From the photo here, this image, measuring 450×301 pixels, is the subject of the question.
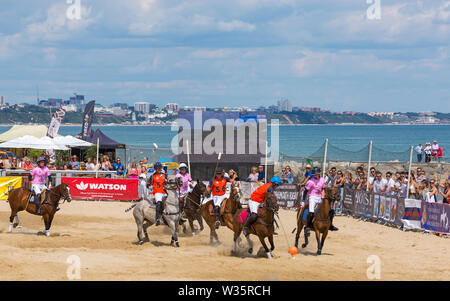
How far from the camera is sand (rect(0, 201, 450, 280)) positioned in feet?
47.7

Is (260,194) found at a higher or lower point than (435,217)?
higher

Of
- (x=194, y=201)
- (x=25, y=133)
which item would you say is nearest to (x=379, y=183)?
(x=194, y=201)

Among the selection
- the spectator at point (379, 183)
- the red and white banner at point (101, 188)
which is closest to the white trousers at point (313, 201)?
the spectator at point (379, 183)

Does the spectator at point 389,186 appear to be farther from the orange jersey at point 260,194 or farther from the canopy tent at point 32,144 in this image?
the canopy tent at point 32,144

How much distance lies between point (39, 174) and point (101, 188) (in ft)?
35.6

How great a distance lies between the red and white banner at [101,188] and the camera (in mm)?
31922

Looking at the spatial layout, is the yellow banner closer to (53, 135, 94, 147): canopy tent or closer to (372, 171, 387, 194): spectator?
(53, 135, 94, 147): canopy tent

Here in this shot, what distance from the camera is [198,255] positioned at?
57.2ft

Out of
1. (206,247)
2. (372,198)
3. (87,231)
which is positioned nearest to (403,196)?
(372,198)

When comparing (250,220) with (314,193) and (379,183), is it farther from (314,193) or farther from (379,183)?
(379,183)

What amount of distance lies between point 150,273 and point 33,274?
2618 mm

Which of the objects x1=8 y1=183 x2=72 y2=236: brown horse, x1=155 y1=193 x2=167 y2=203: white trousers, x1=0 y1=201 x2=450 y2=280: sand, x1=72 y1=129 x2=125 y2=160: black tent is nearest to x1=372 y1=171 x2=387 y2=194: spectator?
x1=0 y1=201 x2=450 y2=280: sand

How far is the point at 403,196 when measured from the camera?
2430cm
